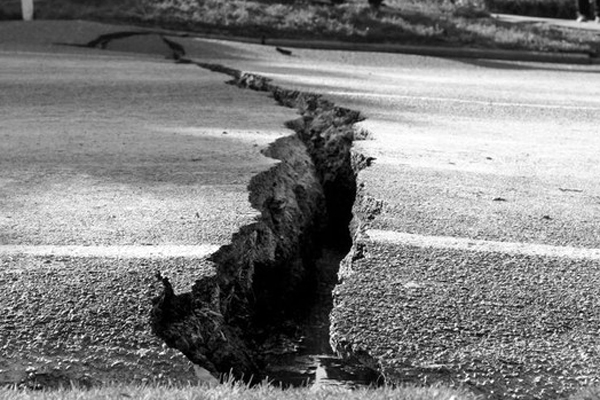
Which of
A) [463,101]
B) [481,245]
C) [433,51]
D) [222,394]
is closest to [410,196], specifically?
[481,245]

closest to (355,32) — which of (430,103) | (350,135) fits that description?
(430,103)

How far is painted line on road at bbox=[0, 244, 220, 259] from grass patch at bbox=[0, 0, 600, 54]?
33.6 ft

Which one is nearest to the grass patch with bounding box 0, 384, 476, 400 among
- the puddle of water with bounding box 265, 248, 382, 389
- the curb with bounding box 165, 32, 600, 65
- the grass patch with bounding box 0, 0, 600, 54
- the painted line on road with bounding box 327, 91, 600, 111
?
the puddle of water with bounding box 265, 248, 382, 389

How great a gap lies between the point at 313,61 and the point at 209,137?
19.4ft

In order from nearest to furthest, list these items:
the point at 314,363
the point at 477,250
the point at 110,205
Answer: the point at 314,363
the point at 477,250
the point at 110,205

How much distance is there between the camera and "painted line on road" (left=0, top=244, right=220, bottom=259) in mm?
4008

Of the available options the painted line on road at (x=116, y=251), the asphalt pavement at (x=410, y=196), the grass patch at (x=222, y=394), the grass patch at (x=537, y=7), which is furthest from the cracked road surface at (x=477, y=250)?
the grass patch at (x=537, y=7)

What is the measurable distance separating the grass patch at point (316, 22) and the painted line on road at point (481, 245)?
991 centimetres

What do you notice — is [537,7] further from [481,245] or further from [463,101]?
[481,245]

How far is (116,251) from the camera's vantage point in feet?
13.3

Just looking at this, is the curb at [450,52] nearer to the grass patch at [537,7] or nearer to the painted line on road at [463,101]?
the painted line on road at [463,101]

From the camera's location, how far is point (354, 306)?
3.57 meters

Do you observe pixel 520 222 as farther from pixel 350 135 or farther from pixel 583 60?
pixel 583 60

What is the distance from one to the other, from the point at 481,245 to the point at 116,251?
1487 mm
